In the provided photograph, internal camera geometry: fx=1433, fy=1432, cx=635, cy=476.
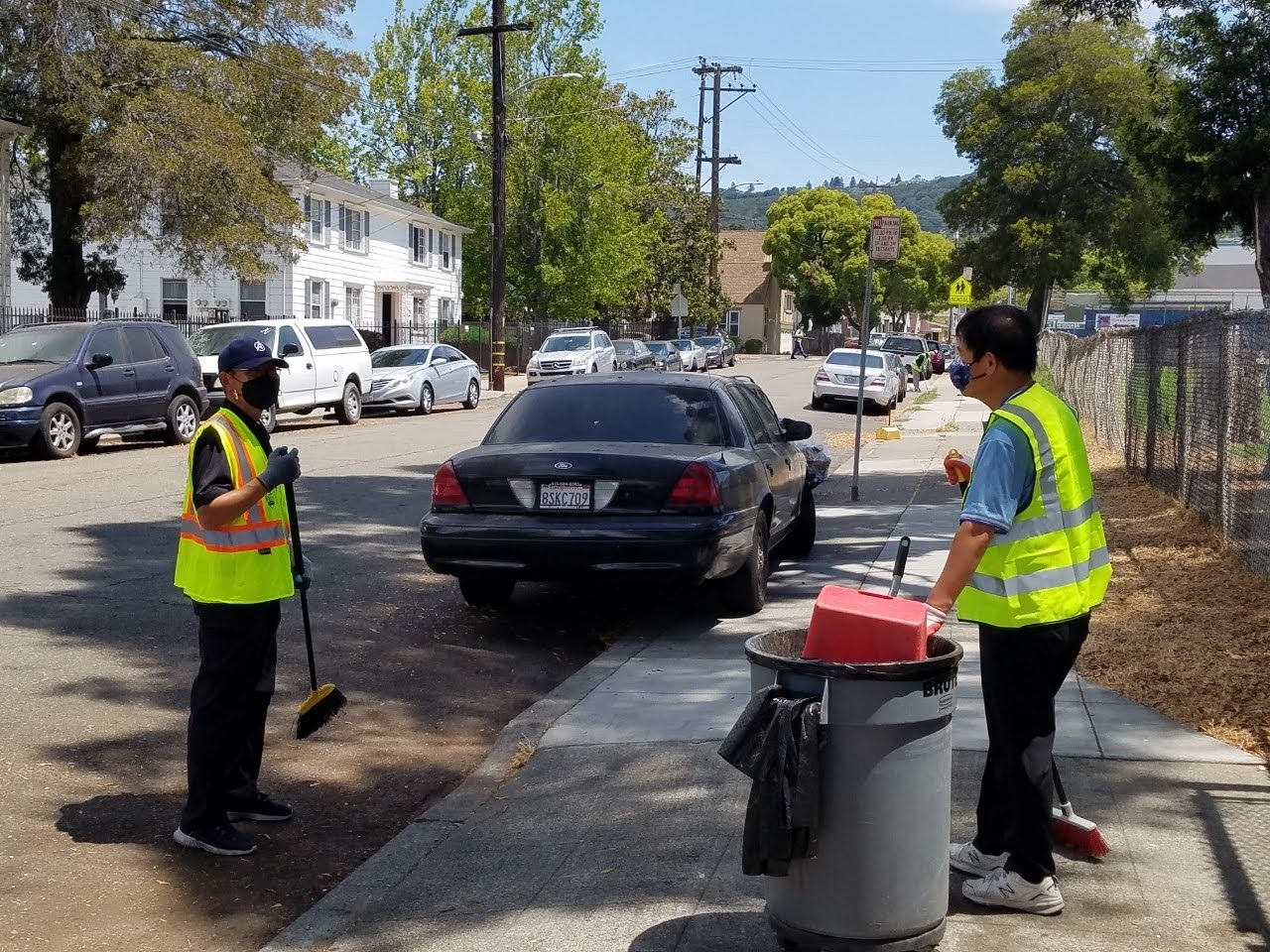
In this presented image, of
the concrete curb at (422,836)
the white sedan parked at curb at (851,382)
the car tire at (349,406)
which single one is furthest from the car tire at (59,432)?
the white sedan parked at curb at (851,382)

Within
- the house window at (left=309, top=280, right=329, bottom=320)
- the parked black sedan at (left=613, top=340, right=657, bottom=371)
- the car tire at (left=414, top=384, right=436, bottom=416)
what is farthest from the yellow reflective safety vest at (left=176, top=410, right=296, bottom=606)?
the house window at (left=309, top=280, right=329, bottom=320)

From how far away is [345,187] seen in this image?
4653 centimetres

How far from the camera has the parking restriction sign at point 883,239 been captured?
14.8 meters

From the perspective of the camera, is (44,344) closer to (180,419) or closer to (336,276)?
(180,419)

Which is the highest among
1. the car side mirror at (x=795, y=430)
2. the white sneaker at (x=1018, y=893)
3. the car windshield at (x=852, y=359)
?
the car windshield at (x=852, y=359)

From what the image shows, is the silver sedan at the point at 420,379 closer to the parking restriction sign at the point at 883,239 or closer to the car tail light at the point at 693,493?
the parking restriction sign at the point at 883,239

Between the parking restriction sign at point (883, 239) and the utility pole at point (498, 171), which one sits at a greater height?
the utility pole at point (498, 171)

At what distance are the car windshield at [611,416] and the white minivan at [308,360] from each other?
13.6m

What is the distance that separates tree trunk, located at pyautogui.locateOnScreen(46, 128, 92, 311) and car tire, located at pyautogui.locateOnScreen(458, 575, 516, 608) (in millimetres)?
22118

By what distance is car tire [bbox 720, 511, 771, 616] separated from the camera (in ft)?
28.6

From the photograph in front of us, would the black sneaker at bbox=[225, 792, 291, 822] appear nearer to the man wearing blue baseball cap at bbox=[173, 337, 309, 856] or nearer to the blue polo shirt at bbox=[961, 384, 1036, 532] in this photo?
the man wearing blue baseball cap at bbox=[173, 337, 309, 856]

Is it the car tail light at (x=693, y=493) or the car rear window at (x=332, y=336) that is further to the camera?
the car rear window at (x=332, y=336)

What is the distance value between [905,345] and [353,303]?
65.8ft

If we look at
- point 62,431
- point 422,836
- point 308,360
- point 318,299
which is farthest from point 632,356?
point 422,836
